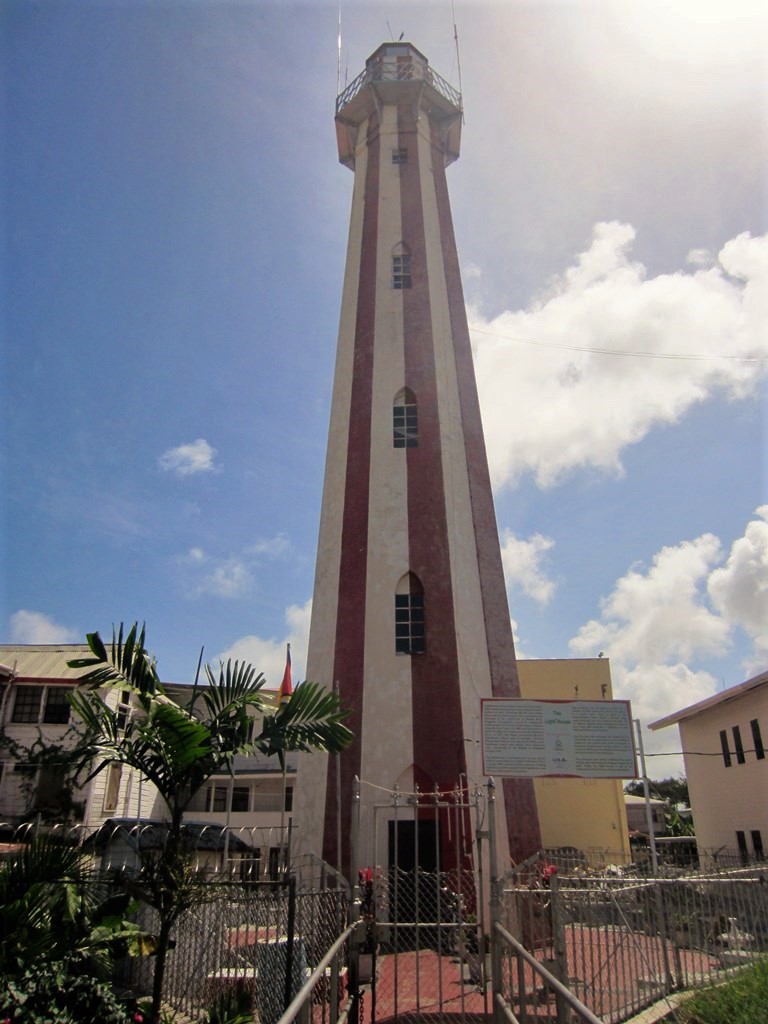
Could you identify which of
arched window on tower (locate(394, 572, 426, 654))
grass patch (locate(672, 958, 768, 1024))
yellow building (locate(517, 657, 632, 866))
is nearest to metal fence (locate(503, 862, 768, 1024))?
grass patch (locate(672, 958, 768, 1024))

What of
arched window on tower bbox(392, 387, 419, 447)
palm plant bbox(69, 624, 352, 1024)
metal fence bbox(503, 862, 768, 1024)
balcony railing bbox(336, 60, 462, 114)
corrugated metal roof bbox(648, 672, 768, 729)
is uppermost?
balcony railing bbox(336, 60, 462, 114)

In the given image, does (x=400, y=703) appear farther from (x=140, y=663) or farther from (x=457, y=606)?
(x=140, y=663)

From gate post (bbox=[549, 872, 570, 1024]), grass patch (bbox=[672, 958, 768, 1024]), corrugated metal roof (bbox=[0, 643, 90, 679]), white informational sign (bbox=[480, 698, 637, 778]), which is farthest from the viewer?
corrugated metal roof (bbox=[0, 643, 90, 679])

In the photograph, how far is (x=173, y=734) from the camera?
8188mm

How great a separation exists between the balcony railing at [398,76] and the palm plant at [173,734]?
21.7 m

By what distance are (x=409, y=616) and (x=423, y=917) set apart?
20.2ft

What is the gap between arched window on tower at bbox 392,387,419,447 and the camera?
62.5 ft

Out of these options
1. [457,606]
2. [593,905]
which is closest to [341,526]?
[457,606]

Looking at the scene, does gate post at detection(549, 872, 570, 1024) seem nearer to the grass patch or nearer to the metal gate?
the metal gate

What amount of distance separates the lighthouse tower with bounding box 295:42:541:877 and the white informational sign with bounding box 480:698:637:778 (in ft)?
6.00

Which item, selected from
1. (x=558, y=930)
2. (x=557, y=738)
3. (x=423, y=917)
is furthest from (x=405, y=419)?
(x=558, y=930)

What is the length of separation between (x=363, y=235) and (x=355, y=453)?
751cm

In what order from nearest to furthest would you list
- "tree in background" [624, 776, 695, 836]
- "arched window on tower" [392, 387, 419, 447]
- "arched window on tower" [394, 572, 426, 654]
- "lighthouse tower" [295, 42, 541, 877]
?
"lighthouse tower" [295, 42, 541, 877]
"arched window on tower" [394, 572, 426, 654]
"arched window on tower" [392, 387, 419, 447]
"tree in background" [624, 776, 695, 836]

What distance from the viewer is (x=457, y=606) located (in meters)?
17.1
